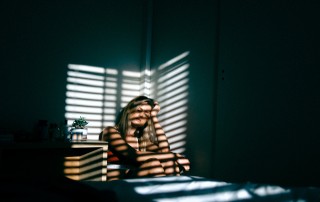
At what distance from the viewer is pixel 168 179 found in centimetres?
138

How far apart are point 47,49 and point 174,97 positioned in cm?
127

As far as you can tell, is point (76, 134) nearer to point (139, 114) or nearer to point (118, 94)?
point (139, 114)

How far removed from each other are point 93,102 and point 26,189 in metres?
2.13

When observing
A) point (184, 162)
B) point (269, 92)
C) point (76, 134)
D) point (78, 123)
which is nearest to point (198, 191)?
point (269, 92)

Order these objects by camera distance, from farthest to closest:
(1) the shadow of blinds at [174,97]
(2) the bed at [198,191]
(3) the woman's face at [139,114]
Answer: (1) the shadow of blinds at [174,97], (3) the woman's face at [139,114], (2) the bed at [198,191]

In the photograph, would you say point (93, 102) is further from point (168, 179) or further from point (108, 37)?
point (168, 179)

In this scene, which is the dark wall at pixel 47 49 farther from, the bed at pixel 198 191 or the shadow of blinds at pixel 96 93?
the bed at pixel 198 191

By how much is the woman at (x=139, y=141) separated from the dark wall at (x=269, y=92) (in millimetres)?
419

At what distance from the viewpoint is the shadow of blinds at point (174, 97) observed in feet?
9.14

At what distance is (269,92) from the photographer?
2.04 m

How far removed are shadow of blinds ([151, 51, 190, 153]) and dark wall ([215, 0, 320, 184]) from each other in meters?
0.44

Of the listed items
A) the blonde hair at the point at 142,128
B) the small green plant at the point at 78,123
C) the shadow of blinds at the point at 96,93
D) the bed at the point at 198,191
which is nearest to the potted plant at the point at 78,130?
the small green plant at the point at 78,123

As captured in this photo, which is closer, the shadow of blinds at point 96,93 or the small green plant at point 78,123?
the small green plant at point 78,123

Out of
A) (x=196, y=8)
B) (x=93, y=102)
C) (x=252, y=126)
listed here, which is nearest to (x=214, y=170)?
(x=252, y=126)
